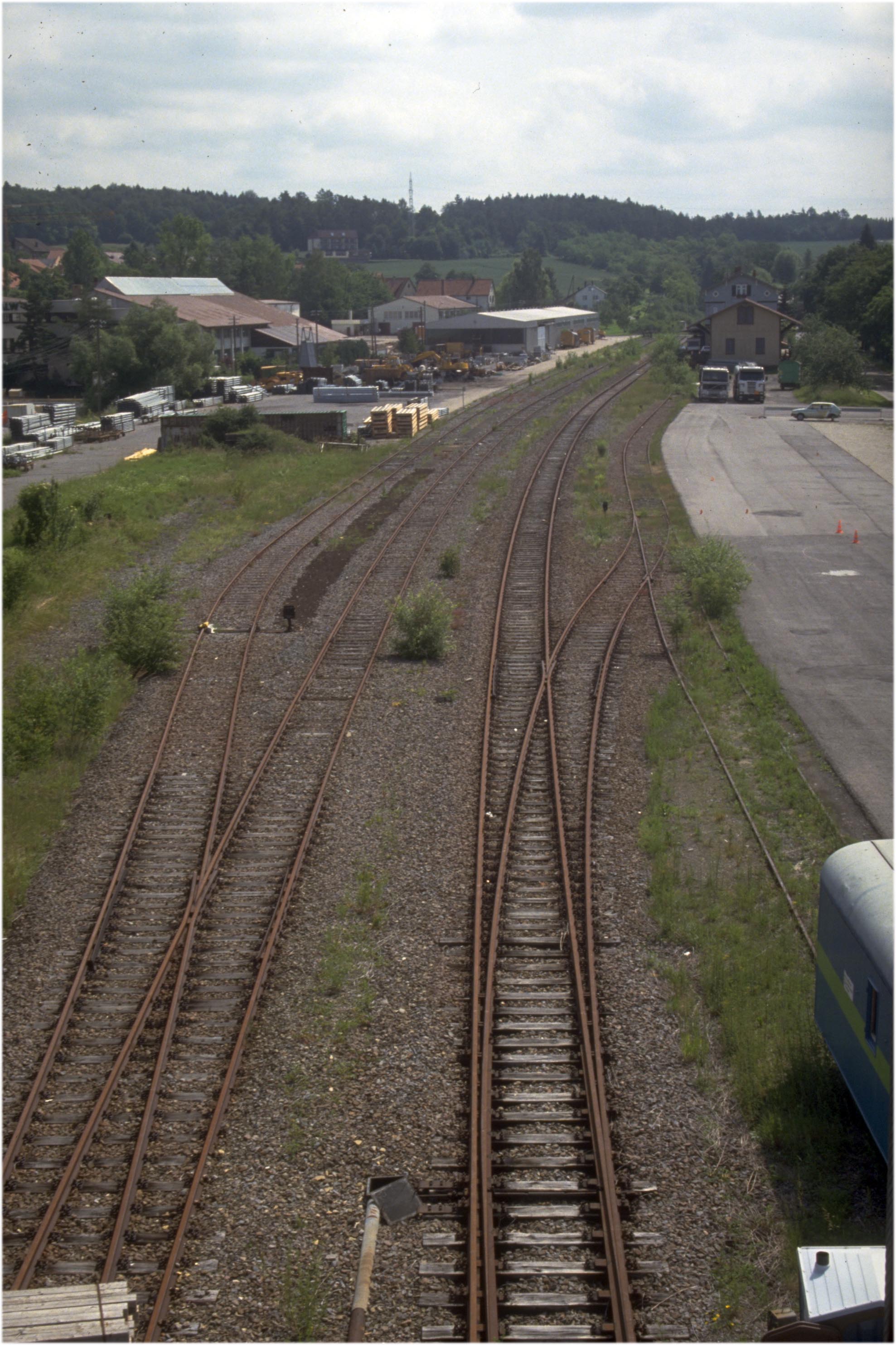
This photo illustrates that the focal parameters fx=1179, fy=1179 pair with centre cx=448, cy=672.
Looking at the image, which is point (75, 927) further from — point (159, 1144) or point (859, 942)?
point (859, 942)

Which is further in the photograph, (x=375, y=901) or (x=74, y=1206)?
(x=375, y=901)

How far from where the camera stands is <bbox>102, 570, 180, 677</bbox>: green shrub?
1688 cm

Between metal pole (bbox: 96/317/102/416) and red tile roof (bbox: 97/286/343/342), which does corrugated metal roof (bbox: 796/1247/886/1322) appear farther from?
red tile roof (bbox: 97/286/343/342)

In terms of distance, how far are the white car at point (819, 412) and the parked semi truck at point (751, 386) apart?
577cm

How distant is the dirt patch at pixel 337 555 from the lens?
20.6 meters

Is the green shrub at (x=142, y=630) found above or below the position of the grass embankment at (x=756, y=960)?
above

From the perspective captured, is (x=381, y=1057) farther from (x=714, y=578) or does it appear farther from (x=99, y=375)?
(x=99, y=375)

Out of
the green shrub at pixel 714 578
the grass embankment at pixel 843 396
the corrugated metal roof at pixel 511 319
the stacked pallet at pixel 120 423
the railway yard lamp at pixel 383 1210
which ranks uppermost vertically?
the corrugated metal roof at pixel 511 319

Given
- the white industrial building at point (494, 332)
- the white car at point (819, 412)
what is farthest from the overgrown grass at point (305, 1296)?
the white industrial building at point (494, 332)

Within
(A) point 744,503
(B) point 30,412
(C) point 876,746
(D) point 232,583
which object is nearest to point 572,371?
(B) point 30,412

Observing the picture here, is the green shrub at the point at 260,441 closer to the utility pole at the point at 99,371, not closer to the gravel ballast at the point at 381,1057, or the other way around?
the utility pole at the point at 99,371

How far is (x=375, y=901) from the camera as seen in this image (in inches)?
415

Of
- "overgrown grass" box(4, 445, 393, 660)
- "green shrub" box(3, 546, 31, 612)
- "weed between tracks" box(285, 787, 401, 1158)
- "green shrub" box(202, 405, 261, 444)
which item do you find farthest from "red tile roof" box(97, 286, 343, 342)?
"weed between tracks" box(285, 787, 401, 1158)

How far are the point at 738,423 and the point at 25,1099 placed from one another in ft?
140
